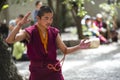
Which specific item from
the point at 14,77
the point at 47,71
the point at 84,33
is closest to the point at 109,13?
the point at 84,33

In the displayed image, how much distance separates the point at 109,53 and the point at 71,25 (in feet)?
49.3

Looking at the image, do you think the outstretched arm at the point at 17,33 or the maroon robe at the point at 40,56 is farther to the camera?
the maroon robe at the point at 40,56

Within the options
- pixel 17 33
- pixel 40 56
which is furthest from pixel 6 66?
pixel 17 33

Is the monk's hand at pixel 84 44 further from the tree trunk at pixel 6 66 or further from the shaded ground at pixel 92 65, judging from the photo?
the shaded ground at pixel 92 65

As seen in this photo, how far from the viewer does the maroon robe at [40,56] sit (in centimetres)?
524

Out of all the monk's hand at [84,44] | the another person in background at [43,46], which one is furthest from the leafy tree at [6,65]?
the monk's hand at [84,44]

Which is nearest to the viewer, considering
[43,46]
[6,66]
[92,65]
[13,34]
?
[13,34]

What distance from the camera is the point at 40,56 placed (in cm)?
526

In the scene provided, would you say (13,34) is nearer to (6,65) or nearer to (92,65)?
(6,65)

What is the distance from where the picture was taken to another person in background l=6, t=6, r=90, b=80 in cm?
524

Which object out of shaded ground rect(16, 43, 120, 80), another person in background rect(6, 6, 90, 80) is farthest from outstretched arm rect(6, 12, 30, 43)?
shaded ground rect(16, 43, 120, 80)

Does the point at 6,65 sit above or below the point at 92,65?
above

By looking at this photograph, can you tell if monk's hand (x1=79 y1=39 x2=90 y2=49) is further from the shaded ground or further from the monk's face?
the shaded ground

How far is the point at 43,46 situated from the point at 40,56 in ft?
0.41
